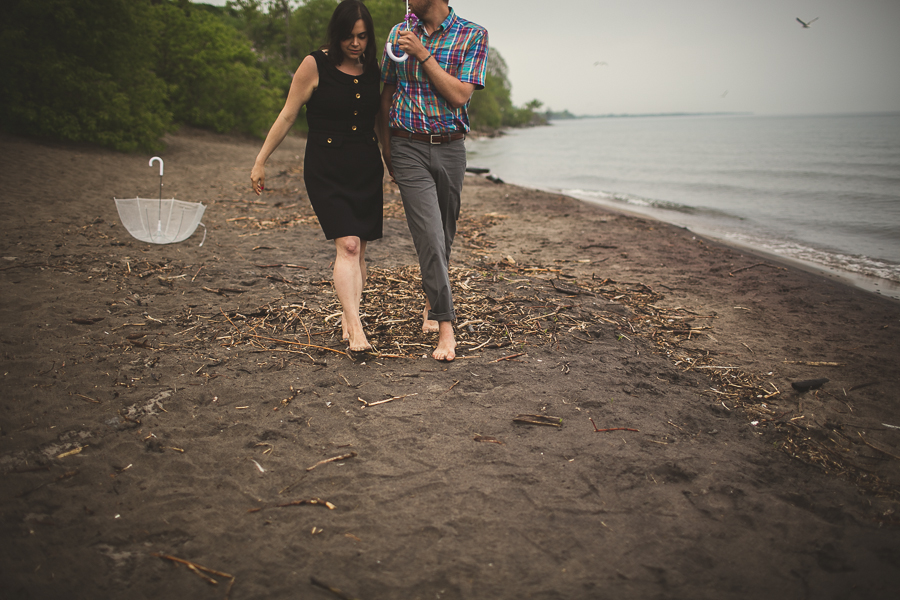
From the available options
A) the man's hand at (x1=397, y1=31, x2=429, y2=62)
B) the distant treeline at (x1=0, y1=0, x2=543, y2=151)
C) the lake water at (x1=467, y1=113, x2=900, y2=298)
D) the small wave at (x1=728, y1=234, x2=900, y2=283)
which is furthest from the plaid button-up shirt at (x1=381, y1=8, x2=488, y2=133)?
the distant treeline at (x1=0, y1=0, x2=543, y2=151)

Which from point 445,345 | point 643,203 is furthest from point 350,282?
point 643,203

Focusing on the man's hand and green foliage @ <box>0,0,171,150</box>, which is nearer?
the man's hand

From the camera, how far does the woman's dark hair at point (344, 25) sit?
10.3 ft

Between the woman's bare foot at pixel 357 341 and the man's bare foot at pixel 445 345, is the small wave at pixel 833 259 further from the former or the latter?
the woman's bare foot at pixel 357 341

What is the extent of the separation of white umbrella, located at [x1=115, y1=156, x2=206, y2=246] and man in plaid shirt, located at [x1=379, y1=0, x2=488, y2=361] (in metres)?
2.99

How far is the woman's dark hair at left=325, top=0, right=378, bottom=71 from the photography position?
10.3ft

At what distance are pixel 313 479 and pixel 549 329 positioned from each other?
8.04 ft

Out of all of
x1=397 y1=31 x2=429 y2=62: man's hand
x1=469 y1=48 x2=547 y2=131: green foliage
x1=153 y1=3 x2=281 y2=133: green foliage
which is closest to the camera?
x1=397 y1=31 x2=429 y2=62: man's hand

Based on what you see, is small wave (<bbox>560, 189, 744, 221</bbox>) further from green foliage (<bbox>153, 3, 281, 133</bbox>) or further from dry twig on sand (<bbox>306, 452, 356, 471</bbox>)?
green foliage (<bbox>153, 3, 281, 133</bbox>)

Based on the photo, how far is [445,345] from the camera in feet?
12.3

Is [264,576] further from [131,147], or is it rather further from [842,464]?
[131,147]

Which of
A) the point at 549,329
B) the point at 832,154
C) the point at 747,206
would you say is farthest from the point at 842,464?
the point at 832,154

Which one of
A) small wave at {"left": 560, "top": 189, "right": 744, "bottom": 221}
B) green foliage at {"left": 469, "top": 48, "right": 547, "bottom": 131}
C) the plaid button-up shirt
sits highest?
green foliage at {"left": 469, "top": 48, "right": 547, "bottom": 131}

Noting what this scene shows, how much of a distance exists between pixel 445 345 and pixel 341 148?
1586 mm
